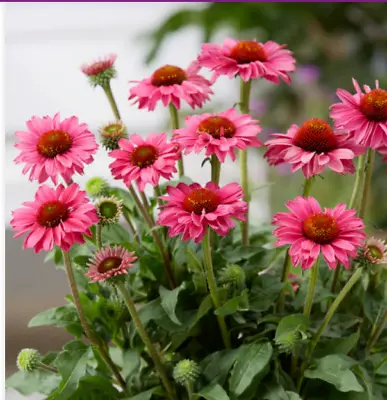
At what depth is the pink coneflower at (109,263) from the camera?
0.40 m

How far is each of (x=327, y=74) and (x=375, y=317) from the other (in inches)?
45.1

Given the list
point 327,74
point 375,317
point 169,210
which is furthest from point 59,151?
point 327,74

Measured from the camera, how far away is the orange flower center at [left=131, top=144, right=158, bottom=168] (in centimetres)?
42

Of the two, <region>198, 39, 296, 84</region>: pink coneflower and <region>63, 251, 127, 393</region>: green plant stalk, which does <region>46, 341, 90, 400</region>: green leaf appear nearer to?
<region>63, 251, 127, 393</region>: green plant stalk

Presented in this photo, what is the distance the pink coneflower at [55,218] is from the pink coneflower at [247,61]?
5.0 inches

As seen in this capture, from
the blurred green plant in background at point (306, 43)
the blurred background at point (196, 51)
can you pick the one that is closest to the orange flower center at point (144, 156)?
the blurred background at point (196, 51)

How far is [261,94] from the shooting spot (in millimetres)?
1711

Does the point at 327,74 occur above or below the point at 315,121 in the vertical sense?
below

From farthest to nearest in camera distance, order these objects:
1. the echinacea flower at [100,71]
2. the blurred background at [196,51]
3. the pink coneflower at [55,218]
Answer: the blurred background at [196,51]
the echinacea flower at [100,71]
the pink coneflower at [55,218]

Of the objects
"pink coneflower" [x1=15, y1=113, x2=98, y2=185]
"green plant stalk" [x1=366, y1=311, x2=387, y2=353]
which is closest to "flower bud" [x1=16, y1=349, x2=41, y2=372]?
"pink coneflower" [x1=15, y1=113, x2=98, y2=185]

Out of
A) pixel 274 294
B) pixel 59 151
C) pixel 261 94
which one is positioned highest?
pixel 59 151

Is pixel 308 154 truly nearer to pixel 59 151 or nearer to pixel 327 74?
pixel 59 151

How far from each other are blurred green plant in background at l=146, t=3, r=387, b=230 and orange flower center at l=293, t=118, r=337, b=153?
1.07 m

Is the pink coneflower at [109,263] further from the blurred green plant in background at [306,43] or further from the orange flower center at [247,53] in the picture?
the blurred green plant in background at [306,43]
